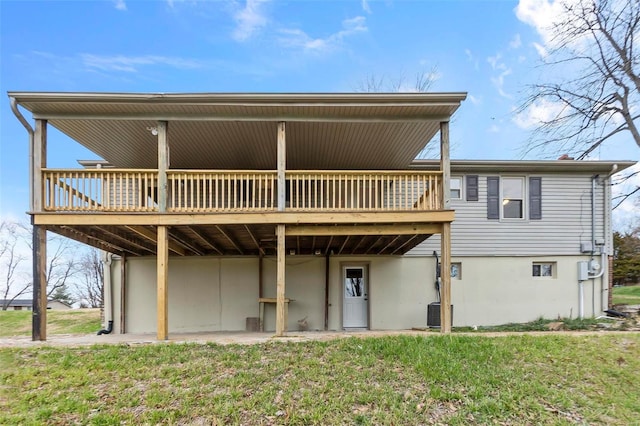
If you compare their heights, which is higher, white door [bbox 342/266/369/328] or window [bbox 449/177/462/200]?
window [bbox 449/177/462/200]

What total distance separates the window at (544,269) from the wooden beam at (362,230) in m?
5.42

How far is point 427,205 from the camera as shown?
8.45 meters

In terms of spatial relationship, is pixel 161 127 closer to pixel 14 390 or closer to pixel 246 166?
pixel 246 166

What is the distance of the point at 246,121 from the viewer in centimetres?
778

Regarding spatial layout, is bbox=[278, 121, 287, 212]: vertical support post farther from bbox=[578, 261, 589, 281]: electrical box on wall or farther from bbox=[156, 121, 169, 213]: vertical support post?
bbox=[578, 261, 589, 281]: electrical box on wall

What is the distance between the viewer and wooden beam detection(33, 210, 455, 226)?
7301 mm

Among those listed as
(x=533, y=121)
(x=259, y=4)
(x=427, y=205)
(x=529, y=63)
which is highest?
(x=259, y=4)

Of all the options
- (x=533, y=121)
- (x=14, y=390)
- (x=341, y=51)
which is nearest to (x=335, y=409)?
(x=14, y=390)

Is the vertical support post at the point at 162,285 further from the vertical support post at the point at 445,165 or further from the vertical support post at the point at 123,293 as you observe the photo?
the vertical support post at the point at 445,165

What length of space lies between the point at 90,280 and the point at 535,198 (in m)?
37.0

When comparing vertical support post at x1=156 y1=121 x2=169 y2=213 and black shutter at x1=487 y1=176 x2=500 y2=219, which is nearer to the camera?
vertical support post at x1=156 y1=121 x2=169 y2=213

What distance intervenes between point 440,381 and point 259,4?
15481 millimetres

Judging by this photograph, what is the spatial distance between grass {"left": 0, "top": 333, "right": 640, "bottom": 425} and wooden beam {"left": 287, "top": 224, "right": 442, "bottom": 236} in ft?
7.23

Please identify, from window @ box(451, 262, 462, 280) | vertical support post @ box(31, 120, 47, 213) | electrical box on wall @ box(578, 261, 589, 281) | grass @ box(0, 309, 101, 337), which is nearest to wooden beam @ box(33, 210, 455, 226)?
vertical support post @ box(31, 120, 47, 213)
